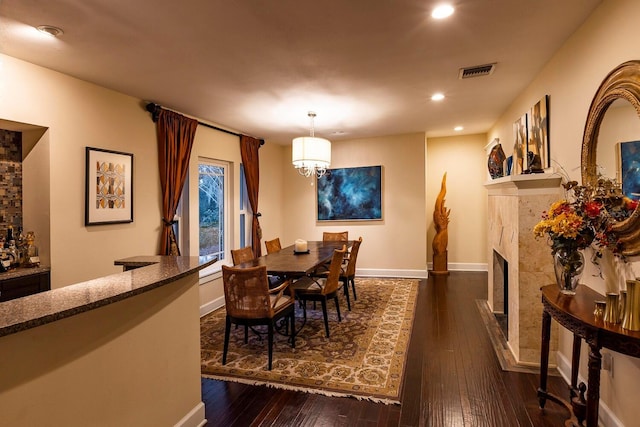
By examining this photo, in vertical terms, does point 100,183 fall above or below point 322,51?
below

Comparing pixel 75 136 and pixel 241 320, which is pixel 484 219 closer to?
pixel 241 320

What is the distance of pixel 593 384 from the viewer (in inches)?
66.6

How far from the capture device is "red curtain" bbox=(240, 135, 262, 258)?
226 inches

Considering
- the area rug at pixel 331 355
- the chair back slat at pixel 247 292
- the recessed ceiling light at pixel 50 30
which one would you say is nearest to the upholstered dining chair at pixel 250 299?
the chair back slat at pixel 247 292

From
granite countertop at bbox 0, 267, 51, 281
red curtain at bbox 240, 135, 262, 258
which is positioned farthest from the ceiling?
granite countertop at bbox 0, 267, 51, 281

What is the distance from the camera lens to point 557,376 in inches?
111

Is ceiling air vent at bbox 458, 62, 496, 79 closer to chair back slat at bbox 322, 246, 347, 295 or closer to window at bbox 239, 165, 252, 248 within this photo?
chair back slat at bbox 322, 246, 347, 295

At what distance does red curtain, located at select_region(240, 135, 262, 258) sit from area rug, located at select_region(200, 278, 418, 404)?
1.60 m

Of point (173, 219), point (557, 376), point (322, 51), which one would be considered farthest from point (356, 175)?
point (557, 376)

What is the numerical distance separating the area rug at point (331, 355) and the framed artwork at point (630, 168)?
2.00 m

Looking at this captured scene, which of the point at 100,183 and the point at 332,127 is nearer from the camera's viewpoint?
the point at 100,183

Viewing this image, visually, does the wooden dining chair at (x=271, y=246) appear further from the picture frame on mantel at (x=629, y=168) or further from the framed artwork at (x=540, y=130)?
the picture frame on mantel at (x=629, y=168)

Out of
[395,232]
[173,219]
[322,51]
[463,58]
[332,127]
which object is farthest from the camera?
[395,232]

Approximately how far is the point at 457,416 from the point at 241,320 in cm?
189
